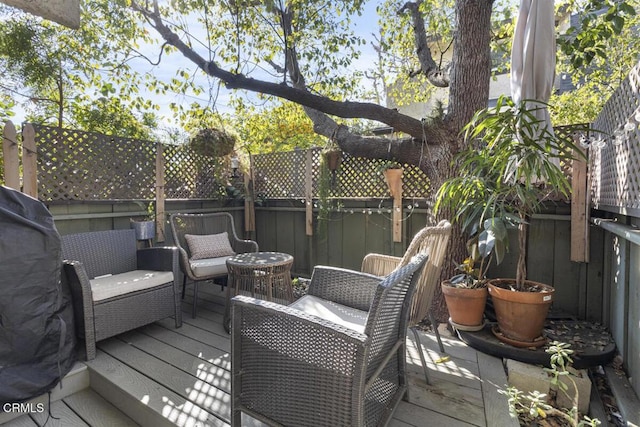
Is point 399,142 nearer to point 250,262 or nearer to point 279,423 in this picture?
point 250,262

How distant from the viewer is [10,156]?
8.13ft

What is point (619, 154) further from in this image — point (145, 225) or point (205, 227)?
point (145, 225)

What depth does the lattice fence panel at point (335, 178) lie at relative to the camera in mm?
3430

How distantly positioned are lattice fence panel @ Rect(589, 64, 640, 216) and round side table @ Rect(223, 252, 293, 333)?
2.19 metres

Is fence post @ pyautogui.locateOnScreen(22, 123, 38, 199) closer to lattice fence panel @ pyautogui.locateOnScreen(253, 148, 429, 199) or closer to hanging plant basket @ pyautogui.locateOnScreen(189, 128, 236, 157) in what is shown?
hanging plant basket @ pyautogui.locateOnScreen(189, 128, 236, 157)

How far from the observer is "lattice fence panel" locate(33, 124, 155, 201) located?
9.05 feet

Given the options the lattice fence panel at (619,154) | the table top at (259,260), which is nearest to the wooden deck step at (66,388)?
the table top at (259,260)

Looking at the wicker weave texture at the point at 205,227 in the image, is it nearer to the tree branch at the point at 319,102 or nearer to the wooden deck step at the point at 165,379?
the wooden deck step at the point at 165,379

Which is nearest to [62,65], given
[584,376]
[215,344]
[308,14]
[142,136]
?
[142,136]

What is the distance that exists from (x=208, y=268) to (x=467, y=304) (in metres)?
2.20

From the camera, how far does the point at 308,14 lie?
3.88 metres

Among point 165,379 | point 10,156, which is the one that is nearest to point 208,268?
point 165,379

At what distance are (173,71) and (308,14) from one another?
1851mm

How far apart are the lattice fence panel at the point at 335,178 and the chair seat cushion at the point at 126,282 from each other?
2.00 metres
